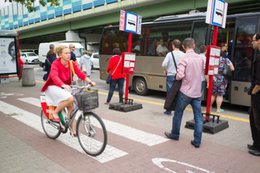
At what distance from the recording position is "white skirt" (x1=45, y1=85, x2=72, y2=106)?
13.9 feet

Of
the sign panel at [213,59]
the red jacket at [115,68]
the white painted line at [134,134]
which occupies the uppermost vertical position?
the sign panel at [213,59]

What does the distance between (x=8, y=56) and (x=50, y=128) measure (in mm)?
8735

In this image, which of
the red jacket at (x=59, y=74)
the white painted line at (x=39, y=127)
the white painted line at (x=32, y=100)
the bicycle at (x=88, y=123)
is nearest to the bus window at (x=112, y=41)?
the white painted line at (x=32, y=100)

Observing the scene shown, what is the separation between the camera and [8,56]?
489 inches

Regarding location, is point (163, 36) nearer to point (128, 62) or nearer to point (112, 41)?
point (128, 62)

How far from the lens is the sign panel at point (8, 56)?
12281 millimetres

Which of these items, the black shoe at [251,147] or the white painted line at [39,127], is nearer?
the white painted line at [39,127]

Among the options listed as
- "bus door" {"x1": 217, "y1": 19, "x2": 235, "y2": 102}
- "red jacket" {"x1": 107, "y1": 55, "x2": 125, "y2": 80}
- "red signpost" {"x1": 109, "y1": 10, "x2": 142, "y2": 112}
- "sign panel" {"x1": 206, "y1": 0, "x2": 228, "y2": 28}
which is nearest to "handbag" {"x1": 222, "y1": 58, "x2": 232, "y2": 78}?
"bus door" {"x1": 217, "y1": 19, "x2": 235, "y2": 102}

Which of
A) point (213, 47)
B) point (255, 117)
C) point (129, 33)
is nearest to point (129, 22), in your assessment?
point (129, 33)

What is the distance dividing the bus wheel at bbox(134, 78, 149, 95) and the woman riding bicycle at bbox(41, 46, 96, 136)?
17.9ft

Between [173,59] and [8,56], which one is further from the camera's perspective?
[8,56]

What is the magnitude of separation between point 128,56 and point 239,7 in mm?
16388

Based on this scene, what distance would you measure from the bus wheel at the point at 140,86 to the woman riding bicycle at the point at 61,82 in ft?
17.9

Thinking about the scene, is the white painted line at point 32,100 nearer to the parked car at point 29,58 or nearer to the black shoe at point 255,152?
the black shoe at point 255,152
